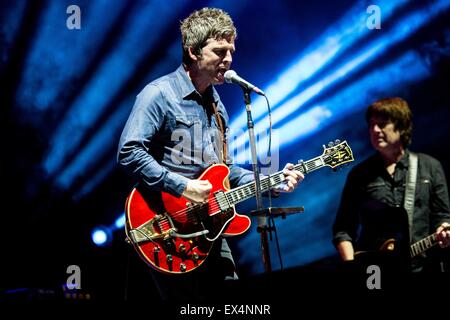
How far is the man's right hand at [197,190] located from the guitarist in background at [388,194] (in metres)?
1.68

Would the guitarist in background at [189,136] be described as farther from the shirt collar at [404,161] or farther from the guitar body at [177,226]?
the shirt collar at [404,161]

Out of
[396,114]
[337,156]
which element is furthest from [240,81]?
[396,114]

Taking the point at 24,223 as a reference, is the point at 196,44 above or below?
above

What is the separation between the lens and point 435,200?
4.50 m

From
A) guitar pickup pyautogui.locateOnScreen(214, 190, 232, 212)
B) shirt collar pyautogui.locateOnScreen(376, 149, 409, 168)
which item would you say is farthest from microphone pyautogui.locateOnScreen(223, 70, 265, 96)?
shirt collar pyautogui.locateOnScreen(376, 149, 409, 168)

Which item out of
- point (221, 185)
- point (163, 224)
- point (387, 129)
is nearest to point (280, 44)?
point (387, 129)

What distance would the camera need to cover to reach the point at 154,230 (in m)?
3.34

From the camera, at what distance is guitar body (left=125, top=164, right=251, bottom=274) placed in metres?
3.30

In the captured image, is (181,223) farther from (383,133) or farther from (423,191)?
(423,191)

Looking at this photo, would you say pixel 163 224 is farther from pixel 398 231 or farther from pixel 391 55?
pixel 391 55

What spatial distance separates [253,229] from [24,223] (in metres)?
2.24

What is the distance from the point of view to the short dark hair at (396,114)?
4.64 metres

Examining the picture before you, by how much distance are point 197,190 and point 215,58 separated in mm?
869
